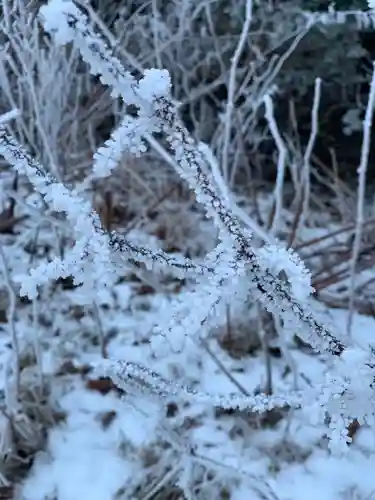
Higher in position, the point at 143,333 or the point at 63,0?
the point at 63,0

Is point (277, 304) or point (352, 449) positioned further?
point (352, 449)

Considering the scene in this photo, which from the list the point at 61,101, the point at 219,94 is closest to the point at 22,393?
the point at 61,101

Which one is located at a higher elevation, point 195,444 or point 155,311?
point 195,444

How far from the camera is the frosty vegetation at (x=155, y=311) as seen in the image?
118cm

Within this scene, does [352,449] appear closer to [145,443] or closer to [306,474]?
[306,474]

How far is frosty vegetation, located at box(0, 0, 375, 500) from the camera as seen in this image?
118 cm

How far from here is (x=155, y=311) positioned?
149 inches

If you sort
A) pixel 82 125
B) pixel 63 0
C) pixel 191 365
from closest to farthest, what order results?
pixel 63 0 < pixel 191 365 < pixel 82 125

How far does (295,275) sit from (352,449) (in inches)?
71.7

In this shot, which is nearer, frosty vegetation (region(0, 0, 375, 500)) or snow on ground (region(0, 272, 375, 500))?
frosty vegetation (region(0, 0, 375, 500))

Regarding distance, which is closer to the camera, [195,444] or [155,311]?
[195,444]

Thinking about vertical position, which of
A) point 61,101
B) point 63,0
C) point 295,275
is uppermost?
point 63,0

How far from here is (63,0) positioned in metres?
0.96

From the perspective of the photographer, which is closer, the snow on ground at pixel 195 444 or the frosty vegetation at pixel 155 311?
the frosty vegetation at pixel 155 311
